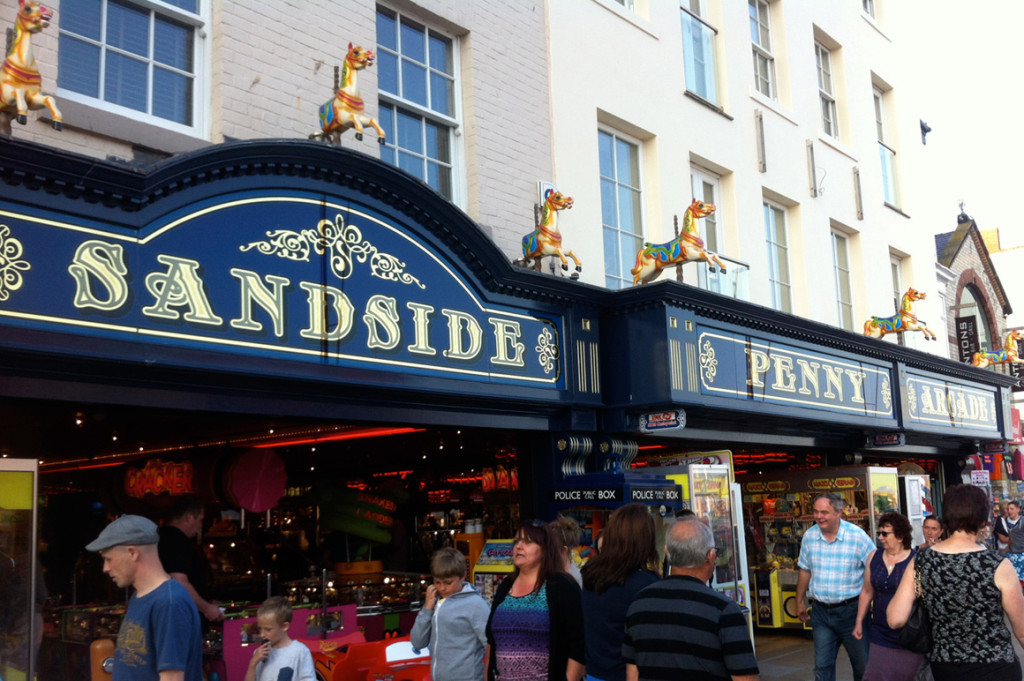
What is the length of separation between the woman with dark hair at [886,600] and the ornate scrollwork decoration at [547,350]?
325 centimetres

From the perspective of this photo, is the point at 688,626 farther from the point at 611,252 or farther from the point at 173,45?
the point at 611,252

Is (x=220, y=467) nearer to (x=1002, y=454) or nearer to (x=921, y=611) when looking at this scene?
(x=921, y=611)

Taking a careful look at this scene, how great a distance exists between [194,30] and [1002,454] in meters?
18.5

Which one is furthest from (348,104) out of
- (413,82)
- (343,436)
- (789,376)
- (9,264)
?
(789,376)

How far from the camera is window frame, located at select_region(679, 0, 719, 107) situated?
1300 cm

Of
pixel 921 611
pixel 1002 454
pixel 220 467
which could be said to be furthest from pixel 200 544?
pixel 1002 454

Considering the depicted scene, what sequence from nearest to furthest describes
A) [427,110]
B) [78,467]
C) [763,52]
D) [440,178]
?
[427,110] < [440,178] < [78,467] < [763,52]

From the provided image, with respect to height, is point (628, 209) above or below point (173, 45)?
below

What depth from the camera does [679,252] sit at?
33.0ft

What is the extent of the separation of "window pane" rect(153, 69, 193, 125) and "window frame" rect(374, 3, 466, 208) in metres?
1.93

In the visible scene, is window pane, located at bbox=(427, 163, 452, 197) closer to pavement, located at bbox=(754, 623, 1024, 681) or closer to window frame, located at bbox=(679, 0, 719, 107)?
window frame, located at bbox=(679, 0, 719, 107)

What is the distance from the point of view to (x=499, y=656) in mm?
5254

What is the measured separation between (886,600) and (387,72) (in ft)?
20.4

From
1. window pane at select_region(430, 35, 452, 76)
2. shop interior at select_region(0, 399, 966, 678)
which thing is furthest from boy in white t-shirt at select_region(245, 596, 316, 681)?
window pane at select_region(430, 35, 452, 76)
